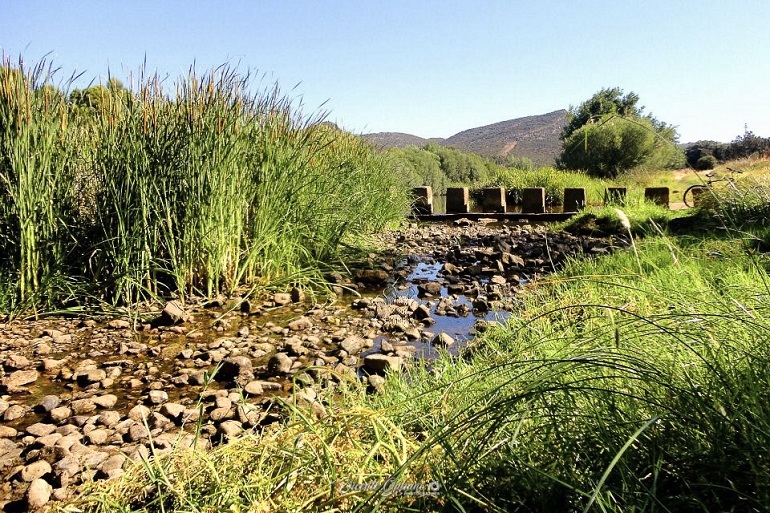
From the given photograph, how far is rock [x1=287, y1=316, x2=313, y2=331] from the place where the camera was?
325 cm

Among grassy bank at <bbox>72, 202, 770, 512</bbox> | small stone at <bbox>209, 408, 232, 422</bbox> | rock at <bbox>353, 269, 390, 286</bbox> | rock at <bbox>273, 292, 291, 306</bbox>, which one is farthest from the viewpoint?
rock at <bbox>353, 269, 390, 286</bbox>

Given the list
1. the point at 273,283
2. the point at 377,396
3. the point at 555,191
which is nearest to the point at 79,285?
the point at 273,283

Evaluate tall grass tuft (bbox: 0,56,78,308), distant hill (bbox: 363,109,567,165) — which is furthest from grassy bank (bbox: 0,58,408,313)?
distant hill (bbox: 363,109,567,165)

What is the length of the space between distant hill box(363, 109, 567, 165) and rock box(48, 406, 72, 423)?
42.8 metres

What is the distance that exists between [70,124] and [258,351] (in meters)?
1.98

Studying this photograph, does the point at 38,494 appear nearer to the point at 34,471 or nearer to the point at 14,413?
the point at 34,471

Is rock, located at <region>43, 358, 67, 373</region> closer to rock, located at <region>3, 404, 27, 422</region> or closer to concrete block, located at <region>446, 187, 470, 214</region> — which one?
rock, located at <region>3, 404, 27, 422</region>

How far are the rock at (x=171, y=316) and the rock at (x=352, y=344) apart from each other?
1015mm

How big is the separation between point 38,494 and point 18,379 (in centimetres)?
111

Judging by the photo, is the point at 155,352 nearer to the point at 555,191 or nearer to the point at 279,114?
the point at 279,114

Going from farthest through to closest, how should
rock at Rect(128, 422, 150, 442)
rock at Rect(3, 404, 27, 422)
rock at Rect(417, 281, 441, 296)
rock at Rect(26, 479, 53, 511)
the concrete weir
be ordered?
1. the concrete weir
2. rock at Rect(417, 281, 441, 296)
3. rock at Rect(3, 404, 27, 422)
4. rock at Rect(128, 422, 150, 442)
5. rock at Rect(26, 479, 53, 511)

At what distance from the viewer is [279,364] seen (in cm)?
258

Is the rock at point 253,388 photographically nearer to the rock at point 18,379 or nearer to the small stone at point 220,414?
the small stone at point 220,414

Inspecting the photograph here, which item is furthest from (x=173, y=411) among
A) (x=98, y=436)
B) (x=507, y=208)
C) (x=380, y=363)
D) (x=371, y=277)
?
(x=507, y=208)
